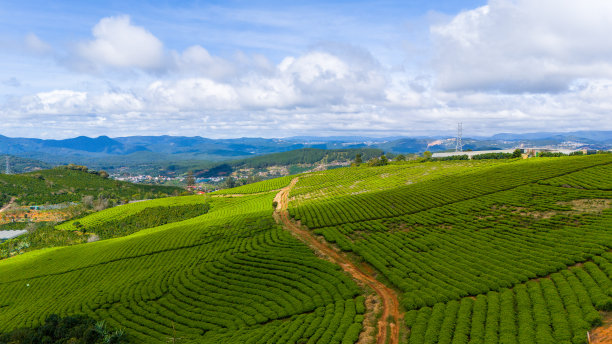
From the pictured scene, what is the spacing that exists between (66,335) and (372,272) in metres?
33.8

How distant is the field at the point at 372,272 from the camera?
25375 millimetres

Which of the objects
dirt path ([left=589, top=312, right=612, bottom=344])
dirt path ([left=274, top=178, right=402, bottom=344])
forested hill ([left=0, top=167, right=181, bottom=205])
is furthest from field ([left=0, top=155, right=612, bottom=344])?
forested hill ([left=0, top=167, right=181, bottom=205])

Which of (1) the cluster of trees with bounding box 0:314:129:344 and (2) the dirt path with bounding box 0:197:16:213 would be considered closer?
(1) the cluster of trees with bounding box 0:314:129:344

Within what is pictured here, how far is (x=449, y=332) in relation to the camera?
2302 cm

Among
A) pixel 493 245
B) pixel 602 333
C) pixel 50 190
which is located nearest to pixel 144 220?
pixel 493 245

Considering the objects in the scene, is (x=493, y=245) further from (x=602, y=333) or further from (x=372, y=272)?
(x=602, y=333)

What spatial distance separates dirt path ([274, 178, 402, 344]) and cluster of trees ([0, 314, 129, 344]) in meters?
25.8

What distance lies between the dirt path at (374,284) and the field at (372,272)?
0.17m

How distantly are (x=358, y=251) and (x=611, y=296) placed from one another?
85.1ft

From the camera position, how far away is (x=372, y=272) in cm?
3831

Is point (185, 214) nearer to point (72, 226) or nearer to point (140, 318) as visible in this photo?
point (72, 226)

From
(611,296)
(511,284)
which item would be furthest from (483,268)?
(611,296)

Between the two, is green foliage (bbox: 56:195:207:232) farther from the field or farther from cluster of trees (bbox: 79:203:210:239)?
the field

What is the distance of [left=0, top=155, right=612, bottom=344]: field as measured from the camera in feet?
83.3
